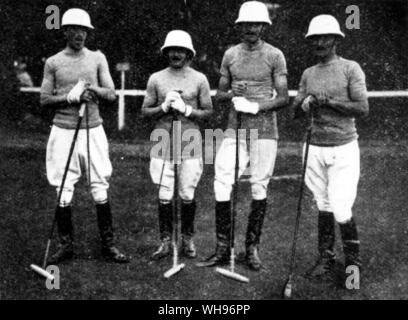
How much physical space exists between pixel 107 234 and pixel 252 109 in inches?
75.2

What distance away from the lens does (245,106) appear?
18.0 ft

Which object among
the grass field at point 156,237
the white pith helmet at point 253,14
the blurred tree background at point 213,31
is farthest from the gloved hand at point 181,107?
the blurred tree background at point 213,31

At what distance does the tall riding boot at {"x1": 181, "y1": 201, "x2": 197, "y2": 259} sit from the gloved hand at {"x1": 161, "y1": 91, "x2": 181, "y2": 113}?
1.03 metres

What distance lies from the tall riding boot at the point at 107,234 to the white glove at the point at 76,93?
1090mm

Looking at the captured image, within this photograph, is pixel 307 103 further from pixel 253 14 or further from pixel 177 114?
pixel 177 114

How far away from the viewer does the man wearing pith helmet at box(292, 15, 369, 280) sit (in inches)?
204

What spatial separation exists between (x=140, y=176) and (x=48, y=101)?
4.15 meters

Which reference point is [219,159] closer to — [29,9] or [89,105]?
[89,105]

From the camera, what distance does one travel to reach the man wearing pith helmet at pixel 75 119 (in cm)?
559

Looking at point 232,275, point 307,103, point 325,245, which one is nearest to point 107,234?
point 232,275

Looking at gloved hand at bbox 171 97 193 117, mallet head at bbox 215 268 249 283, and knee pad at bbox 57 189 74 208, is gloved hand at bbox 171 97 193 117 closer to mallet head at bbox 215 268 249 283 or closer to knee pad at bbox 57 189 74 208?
knee pad at bbox 57 189 74 208

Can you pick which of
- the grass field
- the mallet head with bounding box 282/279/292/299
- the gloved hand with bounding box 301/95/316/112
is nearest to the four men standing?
the gloved hand with bounding box 301/95/316/112

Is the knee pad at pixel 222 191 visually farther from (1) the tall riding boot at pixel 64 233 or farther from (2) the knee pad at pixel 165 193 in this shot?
(1) the tall riding boot at pixel 64 233

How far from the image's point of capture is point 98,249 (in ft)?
20.3
